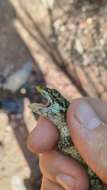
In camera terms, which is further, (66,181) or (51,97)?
(66,181)

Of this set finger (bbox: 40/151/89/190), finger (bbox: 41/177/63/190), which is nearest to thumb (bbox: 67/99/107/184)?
finger (bbox: 40/151/89/190)

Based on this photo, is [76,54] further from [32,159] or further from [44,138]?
[44,138]

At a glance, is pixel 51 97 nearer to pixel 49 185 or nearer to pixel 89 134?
pixel 89 134

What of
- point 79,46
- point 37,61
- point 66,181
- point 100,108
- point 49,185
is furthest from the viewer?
point 79,46

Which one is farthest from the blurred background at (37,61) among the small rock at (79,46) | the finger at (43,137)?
the finger at (43,137)

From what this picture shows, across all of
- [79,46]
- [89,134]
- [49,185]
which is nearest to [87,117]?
[89,134]

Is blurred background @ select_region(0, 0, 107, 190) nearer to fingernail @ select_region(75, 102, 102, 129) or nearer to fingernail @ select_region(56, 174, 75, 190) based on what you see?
fingernail @ select_region(56, 174, 75, 190)
